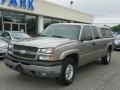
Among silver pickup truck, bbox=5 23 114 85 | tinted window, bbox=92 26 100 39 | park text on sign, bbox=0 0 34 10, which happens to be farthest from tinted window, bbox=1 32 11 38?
tinted window, bbox=92 26 100 39

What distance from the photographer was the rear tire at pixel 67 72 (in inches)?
192

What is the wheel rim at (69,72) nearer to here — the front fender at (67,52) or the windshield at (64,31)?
the front fender at (67,52)

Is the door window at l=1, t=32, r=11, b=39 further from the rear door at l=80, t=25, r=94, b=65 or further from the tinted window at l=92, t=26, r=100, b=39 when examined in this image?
the rear door at l=80, t=25, r=94, b=65

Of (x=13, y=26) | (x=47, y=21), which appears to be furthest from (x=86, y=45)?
(x=47, y=21)

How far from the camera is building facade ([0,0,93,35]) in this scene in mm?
18148

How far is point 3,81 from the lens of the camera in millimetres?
5277

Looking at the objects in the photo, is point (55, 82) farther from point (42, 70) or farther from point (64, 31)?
point (64, 31)

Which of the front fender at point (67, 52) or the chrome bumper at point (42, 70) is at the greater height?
Result: the front fender at point (67, 52)

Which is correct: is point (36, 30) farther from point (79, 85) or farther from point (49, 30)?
point (79, 85)

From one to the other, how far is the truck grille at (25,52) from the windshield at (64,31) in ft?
4.54

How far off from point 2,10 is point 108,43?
13.1 m

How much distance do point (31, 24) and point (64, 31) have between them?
17.1 m

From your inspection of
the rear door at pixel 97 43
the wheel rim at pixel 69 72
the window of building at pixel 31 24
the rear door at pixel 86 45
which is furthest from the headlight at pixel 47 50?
the window of building at pixel 31 24

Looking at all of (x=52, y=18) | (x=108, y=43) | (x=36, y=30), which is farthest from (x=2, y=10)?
(x=108, y=43)
